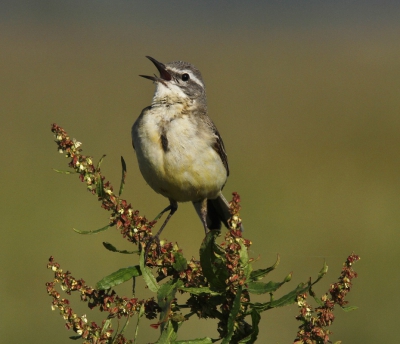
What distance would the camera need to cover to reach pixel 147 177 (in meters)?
5.00

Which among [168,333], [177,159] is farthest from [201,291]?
[177,159]

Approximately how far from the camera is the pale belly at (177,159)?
4910 mm

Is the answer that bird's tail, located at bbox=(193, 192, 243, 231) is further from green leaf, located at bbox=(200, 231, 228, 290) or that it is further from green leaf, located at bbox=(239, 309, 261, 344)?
green leaf, located at bbox=(239, 309, 261, 344)

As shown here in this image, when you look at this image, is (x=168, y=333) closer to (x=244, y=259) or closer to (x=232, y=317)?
(x=232, y=317)

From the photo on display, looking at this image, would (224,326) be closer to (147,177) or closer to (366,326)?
(147,177)

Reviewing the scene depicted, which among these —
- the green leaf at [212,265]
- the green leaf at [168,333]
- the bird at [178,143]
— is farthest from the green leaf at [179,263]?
the bird at [178,143]

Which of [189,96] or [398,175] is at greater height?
[398,175]

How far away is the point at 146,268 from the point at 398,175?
10.6m

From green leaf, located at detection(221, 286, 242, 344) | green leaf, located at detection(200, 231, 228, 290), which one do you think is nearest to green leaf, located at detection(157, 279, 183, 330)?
green leaf, located at detection(200, 231, 228, 290)

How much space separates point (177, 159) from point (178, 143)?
12 centimetres

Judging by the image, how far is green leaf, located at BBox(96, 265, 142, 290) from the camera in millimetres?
2881

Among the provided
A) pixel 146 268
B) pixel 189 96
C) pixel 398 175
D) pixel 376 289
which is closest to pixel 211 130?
pixel 189 96

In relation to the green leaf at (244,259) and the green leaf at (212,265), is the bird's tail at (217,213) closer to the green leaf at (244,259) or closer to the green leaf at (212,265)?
the green leaf at (212,265)

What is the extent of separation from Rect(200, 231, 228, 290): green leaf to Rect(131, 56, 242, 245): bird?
1.73 metres
